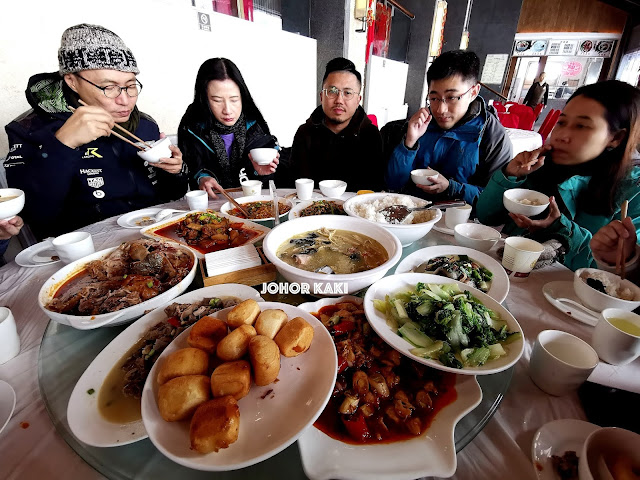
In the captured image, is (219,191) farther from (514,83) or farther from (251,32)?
(514,83)

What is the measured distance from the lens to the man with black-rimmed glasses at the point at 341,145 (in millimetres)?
3734

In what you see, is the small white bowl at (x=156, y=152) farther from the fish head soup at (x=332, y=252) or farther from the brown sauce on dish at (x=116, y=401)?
the brown sauce on dish at (x=116, y=401)

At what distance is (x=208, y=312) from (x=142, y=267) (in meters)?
0.59

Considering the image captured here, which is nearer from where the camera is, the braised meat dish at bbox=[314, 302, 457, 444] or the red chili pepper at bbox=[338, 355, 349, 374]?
the braised meat dish at bbox=[314, 302, 457, 444]

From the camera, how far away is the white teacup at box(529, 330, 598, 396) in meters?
1.00

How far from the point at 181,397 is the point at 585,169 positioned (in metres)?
3.20

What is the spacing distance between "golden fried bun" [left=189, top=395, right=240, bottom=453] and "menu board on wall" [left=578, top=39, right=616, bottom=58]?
73.3 feet

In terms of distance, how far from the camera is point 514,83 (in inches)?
628

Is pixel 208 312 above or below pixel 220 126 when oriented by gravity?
below

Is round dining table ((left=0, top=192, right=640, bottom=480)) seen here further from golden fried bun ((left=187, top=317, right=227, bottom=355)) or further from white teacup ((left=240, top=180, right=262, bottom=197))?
white teacup ((left=240, top=180, right=262, bottom=197))

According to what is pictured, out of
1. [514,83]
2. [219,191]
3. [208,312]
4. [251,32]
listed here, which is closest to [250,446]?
[208,312]

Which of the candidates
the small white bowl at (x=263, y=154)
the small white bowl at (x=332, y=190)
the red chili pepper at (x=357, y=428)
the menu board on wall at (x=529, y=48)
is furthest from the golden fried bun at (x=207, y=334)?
the menu board on wall at (x=529, y=48)

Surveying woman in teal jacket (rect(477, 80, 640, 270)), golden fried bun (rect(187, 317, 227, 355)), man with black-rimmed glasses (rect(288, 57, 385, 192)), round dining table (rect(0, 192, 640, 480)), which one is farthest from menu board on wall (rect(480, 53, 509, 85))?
golden fried bun (rect(187, 317, 227, 355))

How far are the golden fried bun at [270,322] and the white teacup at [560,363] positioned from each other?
3.13ft
